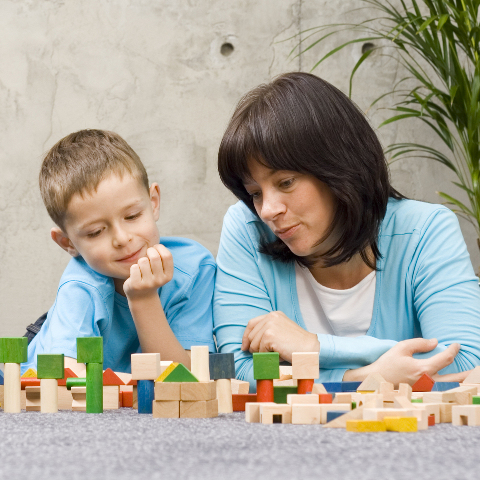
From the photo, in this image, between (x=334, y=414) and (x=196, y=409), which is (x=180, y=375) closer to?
(x=196, y=409)

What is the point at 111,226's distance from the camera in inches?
50.5

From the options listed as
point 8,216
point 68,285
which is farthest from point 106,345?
point 8,216

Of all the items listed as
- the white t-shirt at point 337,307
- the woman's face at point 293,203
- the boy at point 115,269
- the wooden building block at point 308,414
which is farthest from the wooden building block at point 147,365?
the white t-shirt at point 337,307

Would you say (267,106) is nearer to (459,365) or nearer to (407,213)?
(407,213)

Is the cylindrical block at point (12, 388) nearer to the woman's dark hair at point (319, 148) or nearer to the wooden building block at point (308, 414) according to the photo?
the wooden building block at point (308, 414)

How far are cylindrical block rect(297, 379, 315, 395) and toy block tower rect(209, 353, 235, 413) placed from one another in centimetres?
10

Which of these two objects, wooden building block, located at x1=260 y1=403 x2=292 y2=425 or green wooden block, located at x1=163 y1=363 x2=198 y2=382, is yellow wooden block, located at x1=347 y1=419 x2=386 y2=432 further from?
green wooden block, located at x1=163 y1=363 x2=198 y2=382

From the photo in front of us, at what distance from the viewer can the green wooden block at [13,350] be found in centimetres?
92

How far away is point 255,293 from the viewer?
53.9 inches

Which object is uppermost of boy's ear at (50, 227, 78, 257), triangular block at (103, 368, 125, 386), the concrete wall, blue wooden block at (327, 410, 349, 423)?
the concrete wall

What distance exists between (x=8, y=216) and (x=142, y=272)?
1.88 m

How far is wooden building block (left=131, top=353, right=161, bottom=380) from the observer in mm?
862

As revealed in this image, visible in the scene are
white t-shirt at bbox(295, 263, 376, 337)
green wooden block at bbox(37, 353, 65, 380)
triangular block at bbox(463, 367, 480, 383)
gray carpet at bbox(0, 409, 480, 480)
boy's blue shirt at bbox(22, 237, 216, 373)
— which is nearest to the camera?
gray carpet at bbox(0, 409, 480, 480)

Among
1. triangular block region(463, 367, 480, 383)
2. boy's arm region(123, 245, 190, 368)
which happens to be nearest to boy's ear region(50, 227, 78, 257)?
boy's arm region(123, 245, 190, 368)
